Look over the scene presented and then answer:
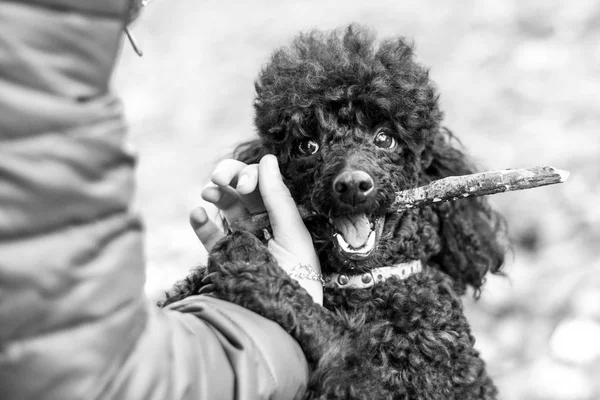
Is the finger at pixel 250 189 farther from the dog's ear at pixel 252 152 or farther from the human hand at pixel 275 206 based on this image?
the dog's ear at pixel 252 152

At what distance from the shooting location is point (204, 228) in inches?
68.9

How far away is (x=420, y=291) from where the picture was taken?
5.68 feet

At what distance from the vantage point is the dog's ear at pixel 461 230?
1.96 meters

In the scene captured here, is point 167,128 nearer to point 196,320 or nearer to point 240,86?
point 240,86

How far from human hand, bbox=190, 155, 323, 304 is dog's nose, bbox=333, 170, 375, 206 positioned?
0.39 ft

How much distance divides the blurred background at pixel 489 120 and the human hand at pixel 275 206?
88 centimetres

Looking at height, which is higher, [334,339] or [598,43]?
[598,43]

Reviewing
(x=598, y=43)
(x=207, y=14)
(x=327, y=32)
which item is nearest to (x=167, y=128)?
(x=207, y=14)

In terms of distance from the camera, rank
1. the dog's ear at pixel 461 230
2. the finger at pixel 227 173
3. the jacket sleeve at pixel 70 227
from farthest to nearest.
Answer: the dog's ear at pixel 461 230 < the finger at pixel 227 173 < the jacket sleeve at pixel 70 227

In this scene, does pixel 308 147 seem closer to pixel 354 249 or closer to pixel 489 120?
pixel 354 249

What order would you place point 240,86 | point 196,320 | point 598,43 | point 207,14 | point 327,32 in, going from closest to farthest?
1. point 196,320
2. point 327,32
3. point 598,43
4. point 240,86
5. point 207,14

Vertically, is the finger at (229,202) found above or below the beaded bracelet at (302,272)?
above

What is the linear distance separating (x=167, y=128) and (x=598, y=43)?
414 cm

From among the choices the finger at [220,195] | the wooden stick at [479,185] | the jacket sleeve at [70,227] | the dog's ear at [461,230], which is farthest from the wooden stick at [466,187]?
the jacket sleeve at [70,227]
